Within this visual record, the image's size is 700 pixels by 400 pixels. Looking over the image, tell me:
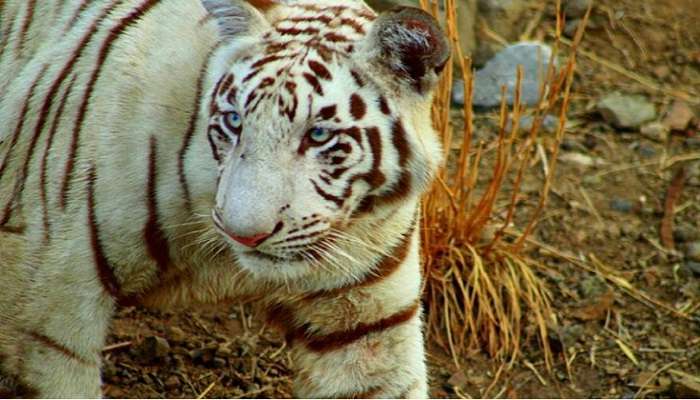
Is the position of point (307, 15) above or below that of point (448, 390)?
above

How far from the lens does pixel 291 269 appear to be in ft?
8.44

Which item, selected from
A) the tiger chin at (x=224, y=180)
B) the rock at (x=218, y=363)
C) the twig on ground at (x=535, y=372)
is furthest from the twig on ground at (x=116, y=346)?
the twig on ground at (x=535, y=372)

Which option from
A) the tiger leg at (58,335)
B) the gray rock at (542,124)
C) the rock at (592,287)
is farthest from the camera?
the gray rock at (542,124)

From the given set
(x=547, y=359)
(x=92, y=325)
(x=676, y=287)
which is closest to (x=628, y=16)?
(x=676, y=287)

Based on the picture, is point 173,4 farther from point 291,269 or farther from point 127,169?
point 291,269

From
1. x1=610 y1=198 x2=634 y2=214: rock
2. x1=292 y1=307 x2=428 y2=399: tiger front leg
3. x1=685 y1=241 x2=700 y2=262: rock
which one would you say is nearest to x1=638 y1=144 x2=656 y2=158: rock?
x1=610 y1=198 x2=634 y2=214: rock

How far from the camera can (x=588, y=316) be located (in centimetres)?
399

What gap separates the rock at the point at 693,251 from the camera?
420 centimetres

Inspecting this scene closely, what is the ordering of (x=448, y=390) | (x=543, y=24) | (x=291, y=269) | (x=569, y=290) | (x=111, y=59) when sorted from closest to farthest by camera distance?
1. (x=291, y=269)
2. (x=111, y=59)
3. (x=448, y=390)
4. (x=569, y=290)
5. (x=543, y=24)

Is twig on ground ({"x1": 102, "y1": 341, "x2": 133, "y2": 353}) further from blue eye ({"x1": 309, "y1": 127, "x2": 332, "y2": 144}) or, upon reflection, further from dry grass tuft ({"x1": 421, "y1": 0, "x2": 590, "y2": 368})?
blue eye ({"x1": 309, "y1": 127, "x2": 332, "y2": 144})

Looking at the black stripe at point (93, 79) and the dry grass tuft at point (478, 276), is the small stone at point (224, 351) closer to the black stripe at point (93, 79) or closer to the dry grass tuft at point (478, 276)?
the dry grass tuft at point (478, 276)

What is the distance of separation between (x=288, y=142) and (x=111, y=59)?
2.02ft

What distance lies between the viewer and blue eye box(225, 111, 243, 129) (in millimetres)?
2469

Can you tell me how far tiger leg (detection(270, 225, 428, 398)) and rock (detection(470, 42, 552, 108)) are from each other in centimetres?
204
